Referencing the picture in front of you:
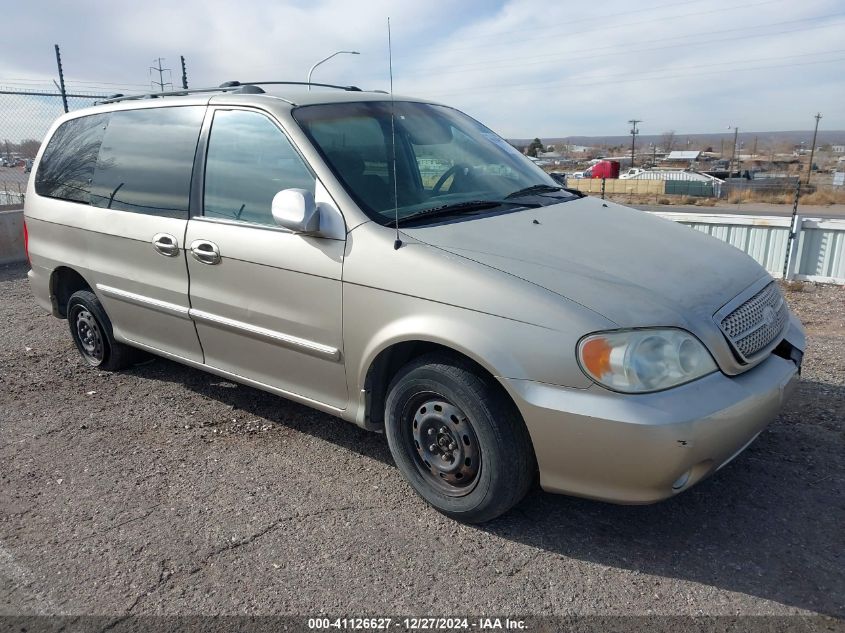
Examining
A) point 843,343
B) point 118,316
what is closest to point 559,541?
point 118,316

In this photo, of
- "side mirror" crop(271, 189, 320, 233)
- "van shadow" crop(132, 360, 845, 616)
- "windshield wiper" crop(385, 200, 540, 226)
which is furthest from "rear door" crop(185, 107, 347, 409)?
"van shadow" crop(132, 360, 845, 616)

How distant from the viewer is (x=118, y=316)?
15.0 feet

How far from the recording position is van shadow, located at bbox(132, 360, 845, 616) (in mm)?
2682

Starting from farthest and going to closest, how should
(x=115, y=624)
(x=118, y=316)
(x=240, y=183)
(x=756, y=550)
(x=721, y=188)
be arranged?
(x=721, y=188) → (x=118, y=316) → (x=240, y=183) → (x=756, y=550) → (x=115, y=624)

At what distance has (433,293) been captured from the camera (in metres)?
2.86

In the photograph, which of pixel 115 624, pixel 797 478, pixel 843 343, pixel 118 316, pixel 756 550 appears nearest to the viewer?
pixel 115 624

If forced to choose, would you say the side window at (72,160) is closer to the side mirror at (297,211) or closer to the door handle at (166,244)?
the door handle at (166,244)

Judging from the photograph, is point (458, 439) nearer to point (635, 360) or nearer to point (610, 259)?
point (635, 360)

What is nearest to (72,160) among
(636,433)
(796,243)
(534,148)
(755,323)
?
(636,433)

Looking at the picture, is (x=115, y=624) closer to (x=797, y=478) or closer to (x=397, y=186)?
(x=397, y=186)

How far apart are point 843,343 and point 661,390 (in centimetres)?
378

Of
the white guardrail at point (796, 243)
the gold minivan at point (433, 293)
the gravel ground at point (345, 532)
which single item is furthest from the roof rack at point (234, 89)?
the white guardrail at point (796, 243)

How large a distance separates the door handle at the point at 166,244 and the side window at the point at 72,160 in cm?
96

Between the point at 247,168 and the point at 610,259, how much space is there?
196 cm
